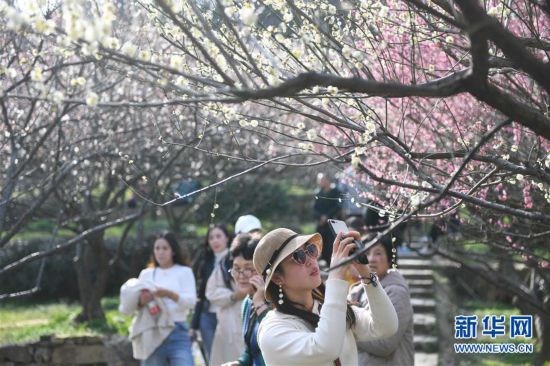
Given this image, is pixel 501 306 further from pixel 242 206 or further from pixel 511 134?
pixel 511 134

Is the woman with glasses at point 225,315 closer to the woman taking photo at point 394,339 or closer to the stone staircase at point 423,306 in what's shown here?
the woman taking photo at point 394,339

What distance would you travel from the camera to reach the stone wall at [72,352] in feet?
32.3

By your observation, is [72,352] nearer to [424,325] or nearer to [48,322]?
[48,322]

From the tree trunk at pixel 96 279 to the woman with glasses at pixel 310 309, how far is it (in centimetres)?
727

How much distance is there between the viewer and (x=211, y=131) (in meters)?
9.98

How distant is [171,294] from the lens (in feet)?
25.5

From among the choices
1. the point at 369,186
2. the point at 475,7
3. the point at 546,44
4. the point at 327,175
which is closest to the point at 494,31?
the point at 475,7

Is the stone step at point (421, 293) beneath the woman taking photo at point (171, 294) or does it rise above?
above

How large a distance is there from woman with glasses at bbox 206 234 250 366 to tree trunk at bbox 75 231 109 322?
12.1 feet

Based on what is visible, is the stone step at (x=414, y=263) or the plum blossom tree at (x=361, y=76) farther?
the stone step at (x=414, y=263)

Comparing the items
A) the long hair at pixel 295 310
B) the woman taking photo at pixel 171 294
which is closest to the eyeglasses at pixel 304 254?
the long hair at pixel 295 310

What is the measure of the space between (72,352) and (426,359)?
3.96 metres

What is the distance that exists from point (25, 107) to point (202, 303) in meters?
2.74

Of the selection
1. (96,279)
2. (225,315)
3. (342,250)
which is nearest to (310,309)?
(342,250)
